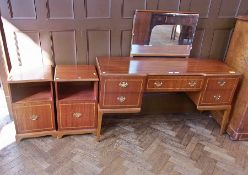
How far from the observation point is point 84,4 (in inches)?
81.2

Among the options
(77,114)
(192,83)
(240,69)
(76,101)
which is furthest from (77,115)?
(240,69)

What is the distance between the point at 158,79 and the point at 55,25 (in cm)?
105

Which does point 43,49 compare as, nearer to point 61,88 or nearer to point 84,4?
point 61,88

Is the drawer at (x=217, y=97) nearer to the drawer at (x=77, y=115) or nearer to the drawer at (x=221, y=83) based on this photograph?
the drawer at (x=221, y=83)

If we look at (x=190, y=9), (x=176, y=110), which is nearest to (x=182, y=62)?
(x=190, y=9)

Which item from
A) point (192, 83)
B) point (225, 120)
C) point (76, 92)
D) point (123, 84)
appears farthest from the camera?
point (225, 120)

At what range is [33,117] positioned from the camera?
2090 mm

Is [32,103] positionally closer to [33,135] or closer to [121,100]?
[33,135]

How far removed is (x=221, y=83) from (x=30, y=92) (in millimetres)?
1774

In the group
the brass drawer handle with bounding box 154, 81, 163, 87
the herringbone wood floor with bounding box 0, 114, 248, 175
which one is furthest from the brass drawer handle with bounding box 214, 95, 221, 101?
the brass drawer handle with bounding box 154, 81, 163, 87

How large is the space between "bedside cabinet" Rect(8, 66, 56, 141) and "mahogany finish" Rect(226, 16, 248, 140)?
5.82ft

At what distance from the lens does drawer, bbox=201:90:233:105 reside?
7.16 ft

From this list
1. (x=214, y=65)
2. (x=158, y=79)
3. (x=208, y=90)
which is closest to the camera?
(x=158, y=79)

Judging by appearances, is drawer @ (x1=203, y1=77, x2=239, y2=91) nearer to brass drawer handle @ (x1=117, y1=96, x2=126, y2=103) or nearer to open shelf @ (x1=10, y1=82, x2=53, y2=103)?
brass drawer handle @ (x1=117, y1=96, x2=126, y2=103)
